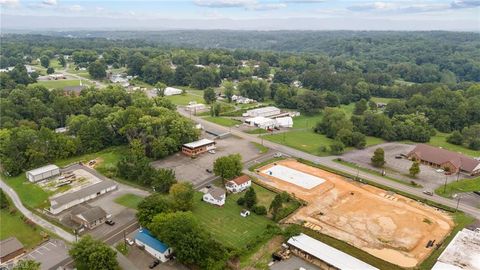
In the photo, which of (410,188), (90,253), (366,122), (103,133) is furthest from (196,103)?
(90,253)

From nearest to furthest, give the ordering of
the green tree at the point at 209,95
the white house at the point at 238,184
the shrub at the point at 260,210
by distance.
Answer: the shrub at the point at 260,210, the white house at the point at 238,184, the green tree at the point at 209,95

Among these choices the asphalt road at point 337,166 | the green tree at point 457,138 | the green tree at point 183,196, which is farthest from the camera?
the green tree at point 457,138

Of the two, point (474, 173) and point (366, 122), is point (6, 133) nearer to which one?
point (366, 122)

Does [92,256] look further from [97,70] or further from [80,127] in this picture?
[97,70]

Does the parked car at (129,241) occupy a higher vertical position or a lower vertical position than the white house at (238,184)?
lower

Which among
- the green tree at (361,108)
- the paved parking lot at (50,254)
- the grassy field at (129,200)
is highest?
the green tree at (361,108)

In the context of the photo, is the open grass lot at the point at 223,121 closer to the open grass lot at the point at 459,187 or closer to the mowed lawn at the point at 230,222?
the mowed lawn at the point at 230,222

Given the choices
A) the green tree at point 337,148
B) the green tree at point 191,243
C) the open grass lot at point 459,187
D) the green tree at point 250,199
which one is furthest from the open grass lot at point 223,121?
the green tree at point 191,243

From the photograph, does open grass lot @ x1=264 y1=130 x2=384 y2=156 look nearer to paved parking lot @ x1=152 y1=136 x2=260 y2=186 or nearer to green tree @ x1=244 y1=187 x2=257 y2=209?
paved parking lot @ x1=152 y1=136 x2=260 y2=186
